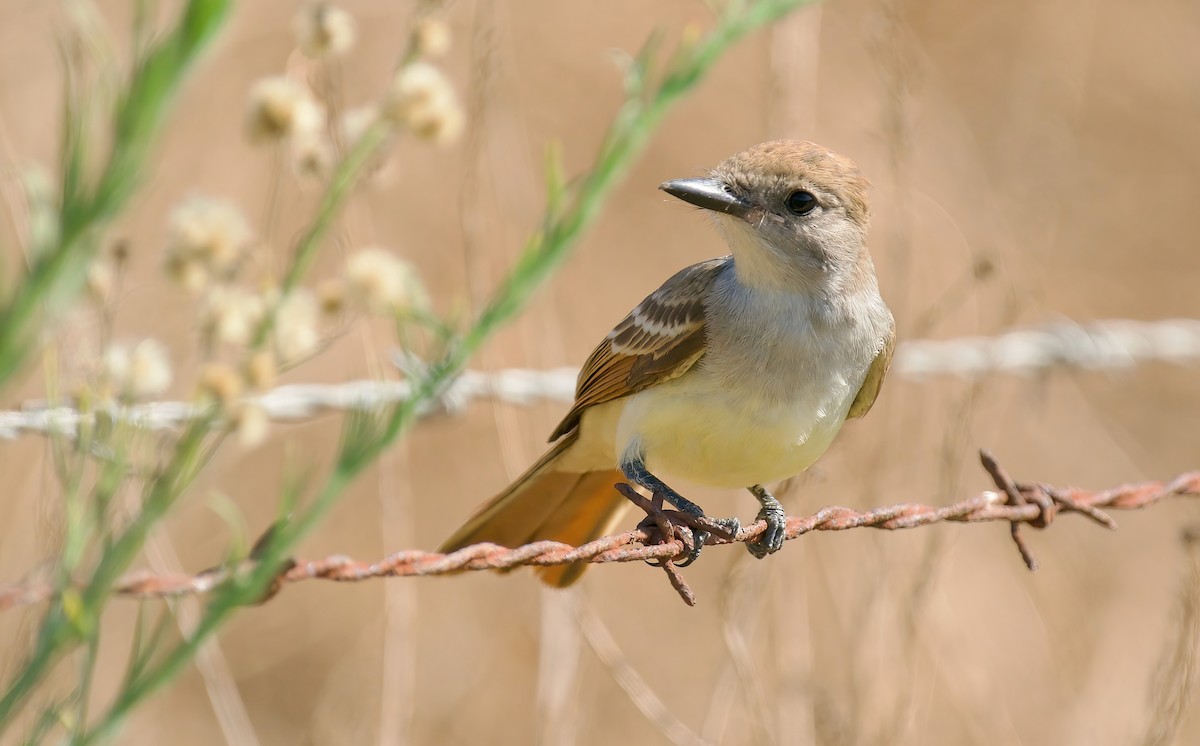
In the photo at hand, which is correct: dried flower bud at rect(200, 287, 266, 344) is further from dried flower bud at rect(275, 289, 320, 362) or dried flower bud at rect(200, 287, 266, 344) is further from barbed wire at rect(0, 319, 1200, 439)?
barbed wire at rect(0, 319, 1200, 439)

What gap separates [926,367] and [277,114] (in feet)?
12.5

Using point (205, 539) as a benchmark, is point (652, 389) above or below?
above

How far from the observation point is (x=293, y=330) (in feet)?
6.93

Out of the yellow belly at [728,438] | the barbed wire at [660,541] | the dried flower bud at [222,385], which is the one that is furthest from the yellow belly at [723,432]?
the dried flower bud at [222,385]

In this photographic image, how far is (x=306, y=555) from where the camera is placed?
26.5 feet

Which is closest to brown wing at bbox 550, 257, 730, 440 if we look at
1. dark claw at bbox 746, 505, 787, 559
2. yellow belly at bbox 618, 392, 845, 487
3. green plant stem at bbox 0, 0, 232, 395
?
yellow belly at bbox 618, 392, 845, 487

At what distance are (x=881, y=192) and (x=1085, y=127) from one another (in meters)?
3.91

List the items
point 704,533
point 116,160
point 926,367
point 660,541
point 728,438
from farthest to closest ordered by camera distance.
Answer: point 926,367, point 728,438, point 704,533, point 660,541, point 116,160

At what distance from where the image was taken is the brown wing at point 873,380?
4.22 meters

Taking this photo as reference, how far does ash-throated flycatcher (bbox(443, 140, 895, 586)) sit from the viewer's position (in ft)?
12.8

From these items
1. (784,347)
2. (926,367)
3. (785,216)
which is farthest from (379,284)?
(926,367)

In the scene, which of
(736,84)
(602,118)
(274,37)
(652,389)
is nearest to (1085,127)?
(736,84)

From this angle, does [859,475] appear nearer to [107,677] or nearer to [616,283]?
[107,677]

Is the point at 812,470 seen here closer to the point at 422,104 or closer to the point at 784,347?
the point at 784,347
